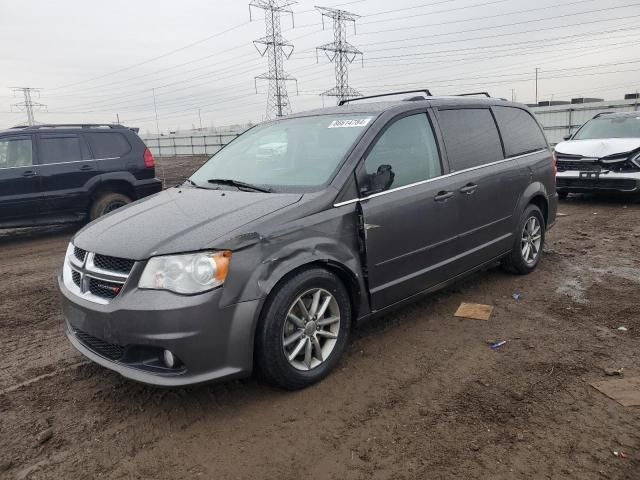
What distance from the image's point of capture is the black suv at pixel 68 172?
8.12m

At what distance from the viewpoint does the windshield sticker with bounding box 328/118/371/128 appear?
12.7ft

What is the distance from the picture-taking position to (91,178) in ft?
28.6

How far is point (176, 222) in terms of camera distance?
10.6 feet

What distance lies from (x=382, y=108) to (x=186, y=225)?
183cm

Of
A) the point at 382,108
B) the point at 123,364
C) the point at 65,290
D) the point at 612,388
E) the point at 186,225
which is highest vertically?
the point at 382,108

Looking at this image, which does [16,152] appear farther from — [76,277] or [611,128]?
[611,128]

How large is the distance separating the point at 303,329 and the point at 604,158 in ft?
27.9

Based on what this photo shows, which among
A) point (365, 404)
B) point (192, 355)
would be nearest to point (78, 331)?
point (192, 355)

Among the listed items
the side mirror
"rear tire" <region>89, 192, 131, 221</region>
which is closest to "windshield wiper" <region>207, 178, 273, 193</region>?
the side mirror

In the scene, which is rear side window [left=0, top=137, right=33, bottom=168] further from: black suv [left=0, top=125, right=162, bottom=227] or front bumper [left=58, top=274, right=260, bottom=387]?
front bumper [left=58, top=274, right=260, bottom=387]

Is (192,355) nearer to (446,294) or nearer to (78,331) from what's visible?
(78,331)

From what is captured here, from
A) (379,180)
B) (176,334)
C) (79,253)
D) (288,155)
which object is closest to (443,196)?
(379,180)

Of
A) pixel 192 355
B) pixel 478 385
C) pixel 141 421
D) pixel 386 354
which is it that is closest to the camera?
pixel 192 355

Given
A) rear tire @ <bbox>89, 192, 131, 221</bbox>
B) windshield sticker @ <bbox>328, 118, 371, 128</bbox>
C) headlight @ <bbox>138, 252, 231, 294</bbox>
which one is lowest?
rear tire @ <bbox>89, 192, 131, 221</bbox>
